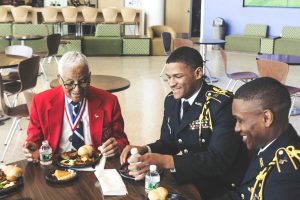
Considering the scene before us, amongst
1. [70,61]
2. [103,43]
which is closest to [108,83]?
[70,61]

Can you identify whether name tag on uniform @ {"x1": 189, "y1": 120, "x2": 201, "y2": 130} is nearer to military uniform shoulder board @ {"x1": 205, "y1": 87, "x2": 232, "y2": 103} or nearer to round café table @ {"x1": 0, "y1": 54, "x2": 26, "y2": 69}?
military uniform shoulder board @ {"x1": 205, "y1": 87, "x2": 232, "y2": 103}

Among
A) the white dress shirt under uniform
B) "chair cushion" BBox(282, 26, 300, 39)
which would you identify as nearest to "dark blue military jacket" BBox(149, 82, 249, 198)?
the white dress shirt under uniform

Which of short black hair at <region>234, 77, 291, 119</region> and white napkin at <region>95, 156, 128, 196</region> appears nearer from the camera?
short black hair at <region>234, 77, 291, 119</region>

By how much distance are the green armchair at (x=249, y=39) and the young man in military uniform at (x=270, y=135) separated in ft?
33.4

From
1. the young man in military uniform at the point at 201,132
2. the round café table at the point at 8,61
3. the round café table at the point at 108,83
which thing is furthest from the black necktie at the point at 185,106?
the round café table at the point at 8,61

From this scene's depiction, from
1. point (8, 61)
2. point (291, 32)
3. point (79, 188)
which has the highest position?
point (291, 32)

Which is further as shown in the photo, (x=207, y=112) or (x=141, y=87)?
(x=141, y=87)

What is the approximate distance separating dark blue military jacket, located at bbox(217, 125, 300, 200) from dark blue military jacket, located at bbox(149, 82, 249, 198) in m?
0.35

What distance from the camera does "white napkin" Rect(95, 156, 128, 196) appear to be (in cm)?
172

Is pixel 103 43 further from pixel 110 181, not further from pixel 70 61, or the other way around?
pixel 110 181

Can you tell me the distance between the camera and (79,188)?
1765mm

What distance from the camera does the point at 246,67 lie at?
9375mm

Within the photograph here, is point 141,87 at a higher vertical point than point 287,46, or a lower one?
lower

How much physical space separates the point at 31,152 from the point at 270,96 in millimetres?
1223
